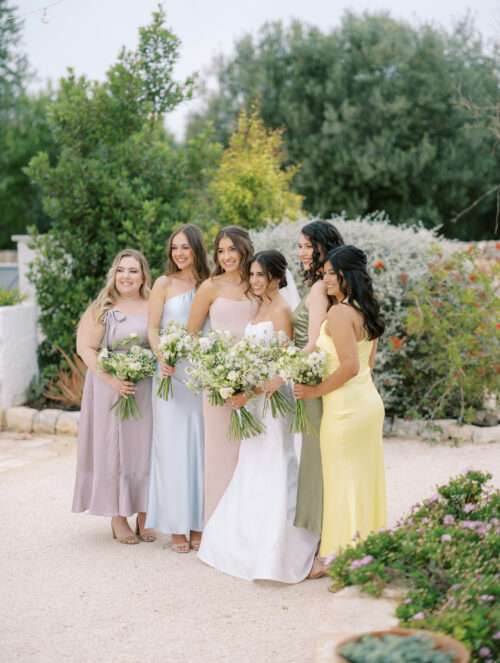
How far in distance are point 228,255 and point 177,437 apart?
131cm

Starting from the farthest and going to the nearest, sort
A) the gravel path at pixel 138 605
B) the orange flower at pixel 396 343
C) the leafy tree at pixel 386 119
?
the leafy tree at pixel 386 119
the orange flower at pixel 396 343
the gravel path at pixel 138 605

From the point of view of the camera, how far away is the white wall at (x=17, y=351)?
10.0 m

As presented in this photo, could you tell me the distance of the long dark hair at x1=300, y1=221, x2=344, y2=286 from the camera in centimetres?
532

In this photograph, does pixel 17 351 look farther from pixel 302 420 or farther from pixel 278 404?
pixel 302 420

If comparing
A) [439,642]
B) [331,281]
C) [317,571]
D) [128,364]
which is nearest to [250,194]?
[128,364]

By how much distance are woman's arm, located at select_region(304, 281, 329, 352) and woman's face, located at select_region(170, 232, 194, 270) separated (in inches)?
44.1

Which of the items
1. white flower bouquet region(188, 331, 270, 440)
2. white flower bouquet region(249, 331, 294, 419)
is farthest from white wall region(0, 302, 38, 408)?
white flower bouquet region(249, 331, 294, 419)

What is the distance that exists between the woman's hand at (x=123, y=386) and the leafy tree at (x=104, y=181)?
14.6ft

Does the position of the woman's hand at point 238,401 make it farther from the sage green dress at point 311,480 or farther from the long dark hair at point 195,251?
the long dark hair at point 195,251

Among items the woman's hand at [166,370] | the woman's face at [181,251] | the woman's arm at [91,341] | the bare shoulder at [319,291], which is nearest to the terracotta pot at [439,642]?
the bare shoulder at [319,291]

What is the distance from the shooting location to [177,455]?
19.5 feet

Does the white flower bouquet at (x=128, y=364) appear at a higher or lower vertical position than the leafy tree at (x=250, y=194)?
lower

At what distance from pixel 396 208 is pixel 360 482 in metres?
23.9

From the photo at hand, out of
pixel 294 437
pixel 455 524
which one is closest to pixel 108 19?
pixel 294 437
